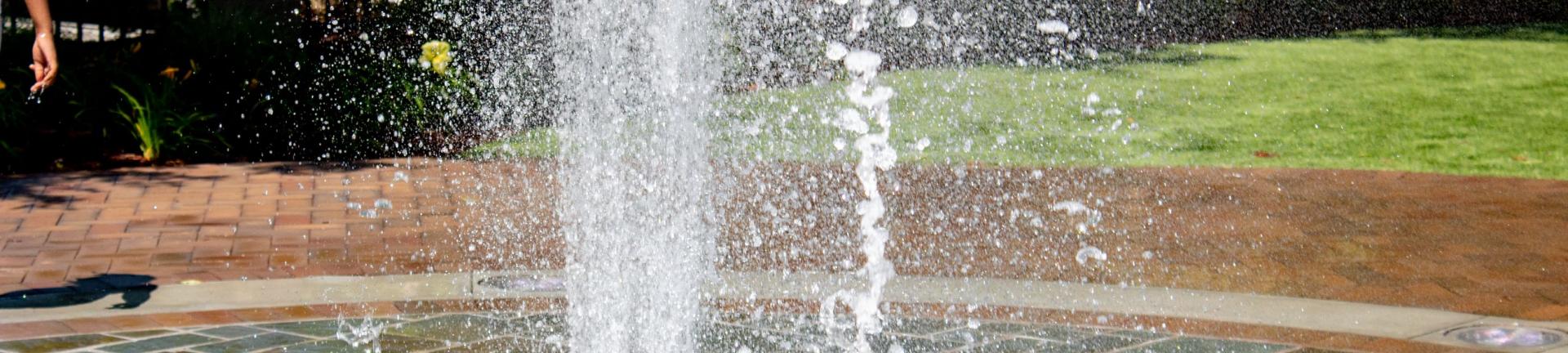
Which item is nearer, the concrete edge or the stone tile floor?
the stone tile floor

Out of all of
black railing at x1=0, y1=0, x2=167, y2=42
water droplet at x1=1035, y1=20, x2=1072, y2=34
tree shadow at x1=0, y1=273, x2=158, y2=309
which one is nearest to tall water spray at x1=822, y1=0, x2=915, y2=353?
tree shadow at x1=0, y1=273, x2=158, y2=309

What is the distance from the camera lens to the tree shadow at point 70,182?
804cm

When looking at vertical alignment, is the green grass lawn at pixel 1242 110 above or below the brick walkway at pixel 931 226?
above

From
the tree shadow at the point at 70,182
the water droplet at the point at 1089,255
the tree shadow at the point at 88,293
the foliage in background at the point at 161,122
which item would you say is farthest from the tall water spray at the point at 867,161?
the foliage in background at the point at 161,122

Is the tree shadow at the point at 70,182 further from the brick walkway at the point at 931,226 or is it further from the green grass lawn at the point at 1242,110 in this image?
the green grass lawn at the point at 1242,110

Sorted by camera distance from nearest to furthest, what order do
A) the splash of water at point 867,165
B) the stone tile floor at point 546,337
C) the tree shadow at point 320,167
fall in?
1. the stone tile floor at point 546,337
2. the splash of water at point 867,165
3. the tree shadow at point 320,167

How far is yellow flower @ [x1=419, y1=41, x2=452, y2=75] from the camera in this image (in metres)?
11.2

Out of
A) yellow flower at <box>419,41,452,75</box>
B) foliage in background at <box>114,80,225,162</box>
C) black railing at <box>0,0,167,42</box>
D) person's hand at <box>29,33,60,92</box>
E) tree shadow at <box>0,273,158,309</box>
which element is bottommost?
tree shadow at <box>0,273,158,309</box>

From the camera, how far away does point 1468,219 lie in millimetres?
7660

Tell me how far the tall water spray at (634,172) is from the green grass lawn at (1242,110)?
2.05 feet

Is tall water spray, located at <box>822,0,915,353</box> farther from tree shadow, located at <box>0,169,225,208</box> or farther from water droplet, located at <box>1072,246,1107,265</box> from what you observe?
tree shadow, located at <box>0,169,225,208</box>

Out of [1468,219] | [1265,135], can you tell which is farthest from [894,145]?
[1468,219]

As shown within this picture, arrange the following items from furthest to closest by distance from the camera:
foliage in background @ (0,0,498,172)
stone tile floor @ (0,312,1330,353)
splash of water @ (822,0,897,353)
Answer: foliage in background @ (0,0,498,172), splash of water @ (822,0,897,353), stone tile floor @ (0,312,1330,353)

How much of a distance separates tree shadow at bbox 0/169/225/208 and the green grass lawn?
2281mm
